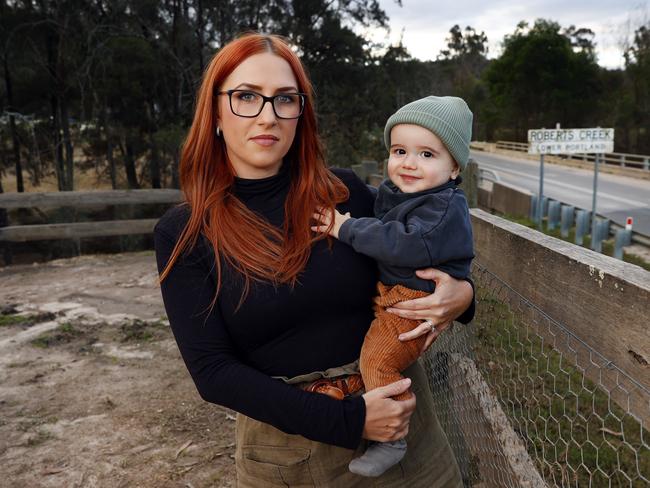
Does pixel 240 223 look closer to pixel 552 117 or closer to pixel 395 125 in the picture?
pixel 395 125

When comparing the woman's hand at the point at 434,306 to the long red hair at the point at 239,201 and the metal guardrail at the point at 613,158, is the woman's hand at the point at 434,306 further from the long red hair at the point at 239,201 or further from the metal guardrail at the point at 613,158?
the metal guardrail at the point at 613,158

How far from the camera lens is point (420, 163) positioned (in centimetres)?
176

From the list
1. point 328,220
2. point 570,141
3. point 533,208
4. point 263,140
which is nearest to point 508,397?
point 328,220

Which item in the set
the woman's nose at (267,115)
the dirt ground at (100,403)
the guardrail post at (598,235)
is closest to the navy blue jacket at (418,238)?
the woman's nose at (267,115)

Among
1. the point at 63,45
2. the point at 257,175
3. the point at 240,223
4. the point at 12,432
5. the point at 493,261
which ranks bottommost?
the point at 12,432

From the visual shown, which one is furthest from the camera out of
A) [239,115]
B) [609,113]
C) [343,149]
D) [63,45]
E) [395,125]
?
[609,113]

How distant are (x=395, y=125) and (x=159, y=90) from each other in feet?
50.2

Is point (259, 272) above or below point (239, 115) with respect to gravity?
below

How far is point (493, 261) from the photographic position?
2023mm

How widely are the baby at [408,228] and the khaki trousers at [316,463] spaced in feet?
0.28

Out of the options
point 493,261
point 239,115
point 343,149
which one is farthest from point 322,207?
point 343,149

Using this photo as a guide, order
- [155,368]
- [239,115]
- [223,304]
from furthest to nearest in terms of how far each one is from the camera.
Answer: [155,368] < [239,115] < [223,304]

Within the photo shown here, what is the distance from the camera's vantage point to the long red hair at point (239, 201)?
1.54 metres

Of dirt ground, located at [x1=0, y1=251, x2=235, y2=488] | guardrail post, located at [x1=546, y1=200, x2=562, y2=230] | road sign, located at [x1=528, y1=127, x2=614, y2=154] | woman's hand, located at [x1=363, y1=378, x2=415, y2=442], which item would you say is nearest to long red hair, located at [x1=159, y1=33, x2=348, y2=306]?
woman's hand, located at [x1=363, y1=378, x2=415, y2=442]
